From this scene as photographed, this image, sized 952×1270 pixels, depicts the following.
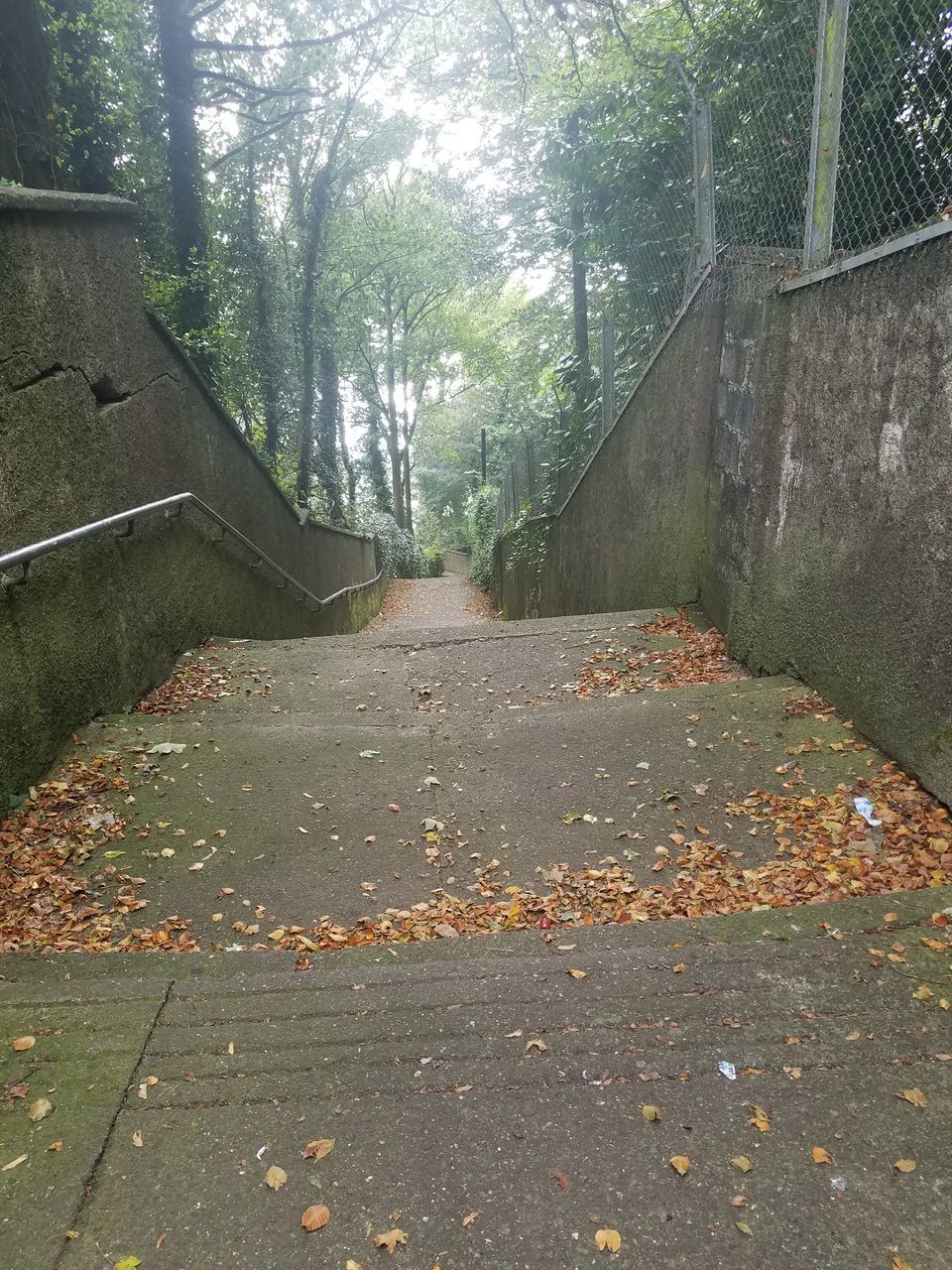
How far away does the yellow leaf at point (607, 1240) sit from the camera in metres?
1.50

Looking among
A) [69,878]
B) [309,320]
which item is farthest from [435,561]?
[69,878]

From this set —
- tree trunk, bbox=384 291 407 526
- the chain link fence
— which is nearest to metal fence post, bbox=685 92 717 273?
the chain link fence

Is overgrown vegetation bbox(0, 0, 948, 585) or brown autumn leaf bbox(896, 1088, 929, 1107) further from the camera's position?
overgrown vegetation bbox(0, 0, 948, 585)

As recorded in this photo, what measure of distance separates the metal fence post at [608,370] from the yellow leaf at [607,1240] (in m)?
7.40

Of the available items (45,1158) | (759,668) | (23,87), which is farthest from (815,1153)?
(23,87)

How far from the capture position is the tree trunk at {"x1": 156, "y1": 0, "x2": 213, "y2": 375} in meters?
8.02

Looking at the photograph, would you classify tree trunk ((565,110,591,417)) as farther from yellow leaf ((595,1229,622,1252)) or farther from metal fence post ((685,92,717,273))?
yellow leaf ((595,1229,622,1252))

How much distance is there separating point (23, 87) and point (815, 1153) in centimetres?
681

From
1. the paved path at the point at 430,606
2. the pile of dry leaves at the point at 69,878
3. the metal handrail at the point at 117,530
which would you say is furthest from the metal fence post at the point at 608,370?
the paved path at the point at 430,606

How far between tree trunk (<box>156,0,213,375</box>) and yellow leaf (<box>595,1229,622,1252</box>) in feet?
26.0

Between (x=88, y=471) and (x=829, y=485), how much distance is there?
3.79 metres

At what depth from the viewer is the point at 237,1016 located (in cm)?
213

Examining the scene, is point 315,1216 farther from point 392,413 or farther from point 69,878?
point 392,413

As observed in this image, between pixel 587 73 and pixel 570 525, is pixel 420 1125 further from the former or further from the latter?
pixel 587 73
